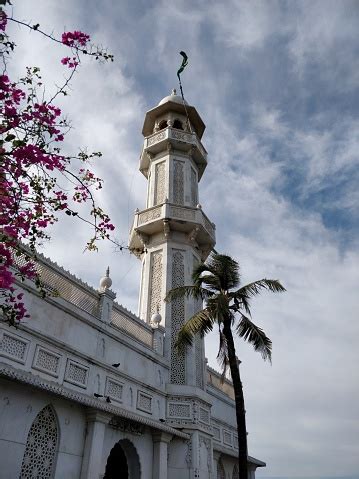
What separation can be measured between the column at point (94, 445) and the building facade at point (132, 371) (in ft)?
0.08

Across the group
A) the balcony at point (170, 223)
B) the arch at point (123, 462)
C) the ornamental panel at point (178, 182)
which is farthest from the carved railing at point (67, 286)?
the ornamental panel at point (178, 182)

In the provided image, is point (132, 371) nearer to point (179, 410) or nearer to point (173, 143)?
point (179, 410)

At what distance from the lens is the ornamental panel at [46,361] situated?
10.1m

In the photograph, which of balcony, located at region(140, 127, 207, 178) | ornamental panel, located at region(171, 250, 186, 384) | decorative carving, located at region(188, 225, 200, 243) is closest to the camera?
ornamental panel, located at region(171, 250, 186, 384)

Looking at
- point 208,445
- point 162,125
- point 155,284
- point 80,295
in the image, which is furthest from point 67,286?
point 162,125

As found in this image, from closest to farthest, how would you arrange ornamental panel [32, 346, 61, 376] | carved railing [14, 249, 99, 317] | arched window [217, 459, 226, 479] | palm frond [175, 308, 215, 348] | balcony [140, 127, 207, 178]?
ornamental panel [32, 346, 61, 376] → carved railing [14, 249, 99, 317] → palm frond [175, 308, 215, 348] → arched window [217, 459, 226, 479] → balcony [140, 127, 207, 178]

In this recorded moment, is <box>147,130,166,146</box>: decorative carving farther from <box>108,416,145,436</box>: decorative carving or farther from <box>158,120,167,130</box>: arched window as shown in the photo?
<box>108,416,145,436</box>: decorative carving

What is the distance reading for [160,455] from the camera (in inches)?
523

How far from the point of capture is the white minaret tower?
1494 cm

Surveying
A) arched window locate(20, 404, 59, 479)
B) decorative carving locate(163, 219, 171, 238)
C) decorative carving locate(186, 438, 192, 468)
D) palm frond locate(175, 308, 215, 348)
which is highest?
decorative carving locate(163, 219, 171, 238)

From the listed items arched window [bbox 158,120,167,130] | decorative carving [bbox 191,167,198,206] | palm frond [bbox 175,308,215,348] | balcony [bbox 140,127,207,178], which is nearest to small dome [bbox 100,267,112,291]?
palm frond [bbox 175,308,215,348]

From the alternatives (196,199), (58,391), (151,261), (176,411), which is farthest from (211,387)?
(58,391)

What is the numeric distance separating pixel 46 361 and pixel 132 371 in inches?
147

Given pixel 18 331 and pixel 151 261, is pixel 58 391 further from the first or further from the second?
pixel 151 261
